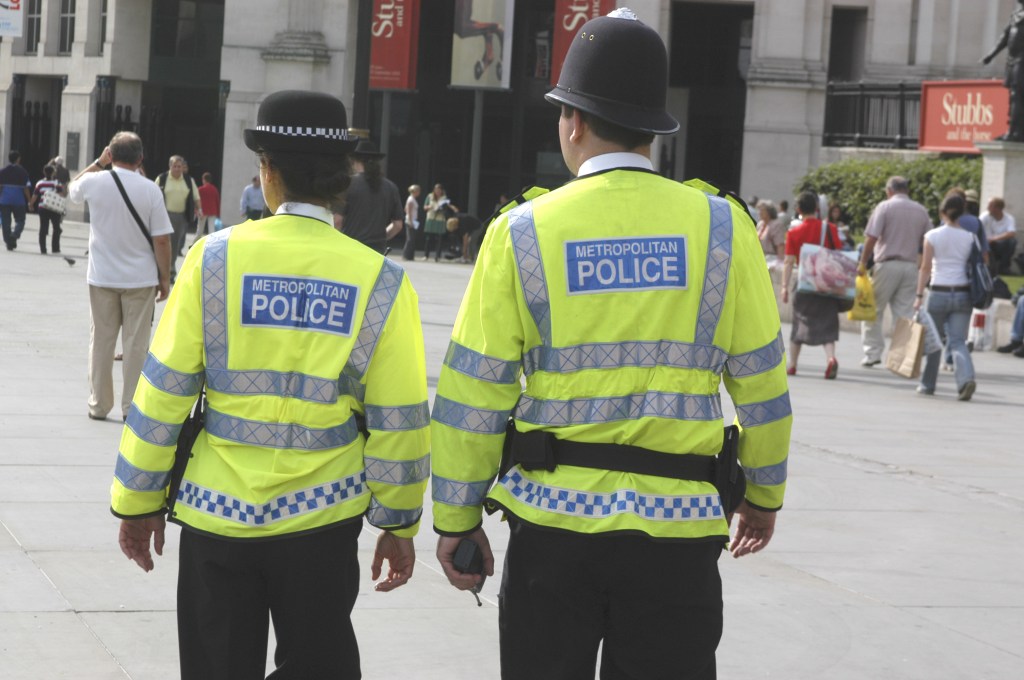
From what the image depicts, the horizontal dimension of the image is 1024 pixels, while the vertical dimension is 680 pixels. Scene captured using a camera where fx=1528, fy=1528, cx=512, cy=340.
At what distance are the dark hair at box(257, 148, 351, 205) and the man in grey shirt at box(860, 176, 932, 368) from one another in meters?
12.6

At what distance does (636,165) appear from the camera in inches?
139

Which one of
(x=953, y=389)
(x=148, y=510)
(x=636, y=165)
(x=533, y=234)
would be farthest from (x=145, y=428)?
(x=953, y=389)

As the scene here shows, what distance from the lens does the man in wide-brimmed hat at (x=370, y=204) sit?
1163cm

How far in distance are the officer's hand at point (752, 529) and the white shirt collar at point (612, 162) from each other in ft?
2.84

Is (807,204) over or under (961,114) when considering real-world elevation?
under

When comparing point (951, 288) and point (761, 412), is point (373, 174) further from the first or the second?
point (761, 412)

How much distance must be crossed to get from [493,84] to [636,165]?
3077 cm

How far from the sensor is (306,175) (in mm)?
3832

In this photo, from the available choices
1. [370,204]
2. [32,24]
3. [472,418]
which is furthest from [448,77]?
[472,418]

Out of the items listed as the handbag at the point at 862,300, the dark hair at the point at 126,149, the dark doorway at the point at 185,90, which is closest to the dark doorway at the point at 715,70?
the dark doorway at the point at 185,90

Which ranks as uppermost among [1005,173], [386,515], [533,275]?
[1005,173]

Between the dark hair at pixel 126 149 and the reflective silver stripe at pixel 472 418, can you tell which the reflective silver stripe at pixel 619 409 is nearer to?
the reflective silver stripe at pixel 472 418

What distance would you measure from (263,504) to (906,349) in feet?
40.5

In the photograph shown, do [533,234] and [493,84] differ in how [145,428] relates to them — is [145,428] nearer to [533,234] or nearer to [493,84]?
[533,234]
